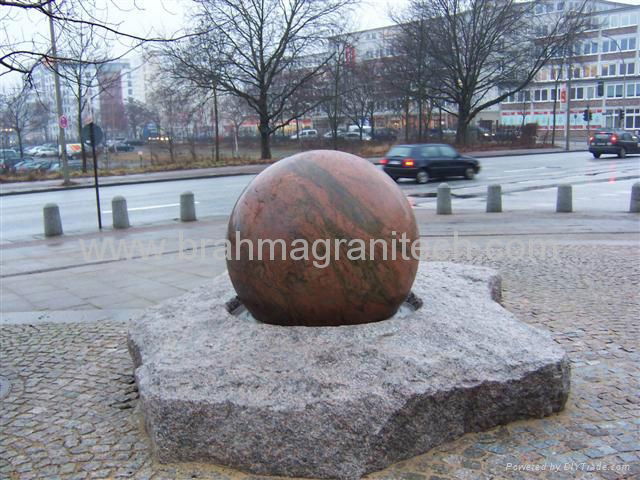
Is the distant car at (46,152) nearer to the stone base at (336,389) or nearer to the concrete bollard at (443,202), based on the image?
the concrete bollard at (443,202)

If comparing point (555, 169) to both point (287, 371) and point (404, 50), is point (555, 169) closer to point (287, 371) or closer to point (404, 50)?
point (404, 50)

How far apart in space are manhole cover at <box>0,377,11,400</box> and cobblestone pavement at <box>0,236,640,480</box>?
36 millimetres

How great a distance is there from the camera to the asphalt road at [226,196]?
1705cm

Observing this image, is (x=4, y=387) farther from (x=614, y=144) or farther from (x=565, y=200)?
(x=614, y=144)

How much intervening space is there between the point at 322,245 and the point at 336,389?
114 cm

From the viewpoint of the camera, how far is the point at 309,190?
471 centimetres

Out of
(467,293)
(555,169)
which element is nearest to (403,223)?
(467,293)

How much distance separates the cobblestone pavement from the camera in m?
3.74

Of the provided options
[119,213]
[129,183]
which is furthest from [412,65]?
[119,213]

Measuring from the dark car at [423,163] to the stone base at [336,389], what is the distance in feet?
66.0

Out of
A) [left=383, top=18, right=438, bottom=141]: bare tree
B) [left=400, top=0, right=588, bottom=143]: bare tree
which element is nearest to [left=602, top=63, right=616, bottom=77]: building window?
[left=400, top=0, right=588, bottom=143]: bare tree

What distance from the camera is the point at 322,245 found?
14.9 feet

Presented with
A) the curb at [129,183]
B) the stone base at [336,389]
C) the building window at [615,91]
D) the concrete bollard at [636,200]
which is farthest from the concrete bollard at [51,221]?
the building window at [615,91]

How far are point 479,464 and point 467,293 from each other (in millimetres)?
2364
